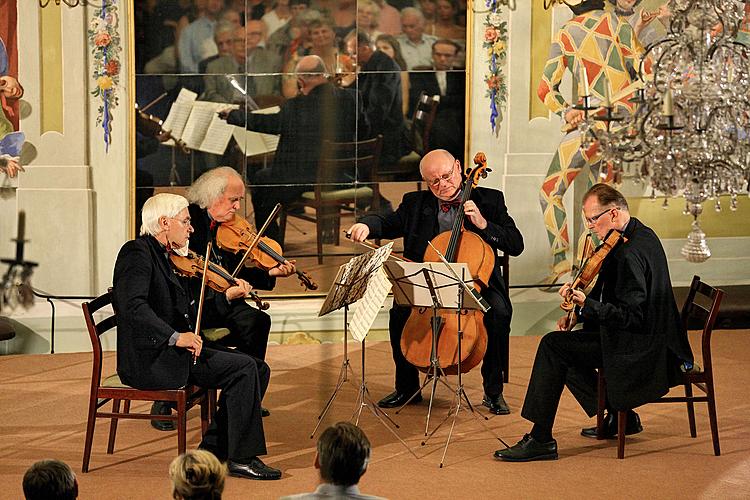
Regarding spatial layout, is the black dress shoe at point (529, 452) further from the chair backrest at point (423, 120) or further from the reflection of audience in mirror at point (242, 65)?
the reflection of audience in mirror at point (242, 65)

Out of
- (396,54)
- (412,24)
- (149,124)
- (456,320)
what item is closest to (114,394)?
(456,320)

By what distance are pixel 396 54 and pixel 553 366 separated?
322 cm

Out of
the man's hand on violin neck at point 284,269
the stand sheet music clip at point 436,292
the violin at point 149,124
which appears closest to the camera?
the stand sheet music clip at point 436,292

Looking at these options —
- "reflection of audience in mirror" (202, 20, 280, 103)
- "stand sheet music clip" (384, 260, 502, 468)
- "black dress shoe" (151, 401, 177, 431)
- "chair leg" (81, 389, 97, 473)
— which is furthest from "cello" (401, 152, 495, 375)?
"reflection of audience in mirror" (202, 20, 280, 103)

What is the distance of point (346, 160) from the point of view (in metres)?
7.87

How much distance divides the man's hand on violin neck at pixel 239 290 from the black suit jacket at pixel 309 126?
89.5 inches

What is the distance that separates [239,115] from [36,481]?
5.06m

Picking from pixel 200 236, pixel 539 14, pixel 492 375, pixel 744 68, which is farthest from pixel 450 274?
pixel 539 14

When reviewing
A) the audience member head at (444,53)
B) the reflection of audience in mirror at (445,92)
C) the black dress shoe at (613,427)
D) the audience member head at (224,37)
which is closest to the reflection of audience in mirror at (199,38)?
the audience member head at (224,37)

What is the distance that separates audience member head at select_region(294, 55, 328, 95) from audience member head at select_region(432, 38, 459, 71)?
0.75 metres

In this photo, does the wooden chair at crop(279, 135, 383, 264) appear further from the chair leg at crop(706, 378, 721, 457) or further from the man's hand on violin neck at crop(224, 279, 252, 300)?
the chair leg at crop(706, 378, 721, 457)

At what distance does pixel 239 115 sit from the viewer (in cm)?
771

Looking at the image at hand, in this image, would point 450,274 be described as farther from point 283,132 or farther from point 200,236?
point 283,132

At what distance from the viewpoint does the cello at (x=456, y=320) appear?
5.58 m
